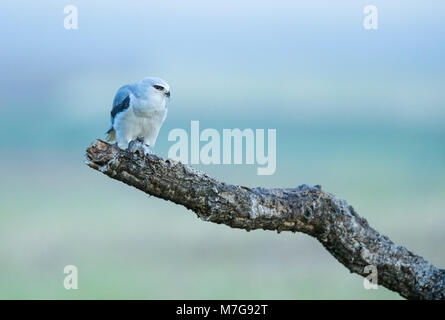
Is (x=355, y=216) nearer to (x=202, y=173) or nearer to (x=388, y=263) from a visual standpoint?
(x=388, y=263)

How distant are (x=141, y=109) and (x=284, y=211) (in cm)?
166

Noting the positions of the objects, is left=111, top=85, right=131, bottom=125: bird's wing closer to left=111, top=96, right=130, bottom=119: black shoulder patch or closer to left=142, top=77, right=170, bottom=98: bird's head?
left=111, top=96, right=130, bottom=119: black shoulder patch

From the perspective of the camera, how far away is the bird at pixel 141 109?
167 inches

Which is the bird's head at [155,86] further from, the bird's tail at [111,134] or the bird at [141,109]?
the bird's tail at [111,134]

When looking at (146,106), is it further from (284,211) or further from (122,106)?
(284,211)

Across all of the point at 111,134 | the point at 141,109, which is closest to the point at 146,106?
the point at 141,109

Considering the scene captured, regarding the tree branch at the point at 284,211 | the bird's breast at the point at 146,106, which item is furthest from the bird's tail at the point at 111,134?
the tree branch at the point at 284,211

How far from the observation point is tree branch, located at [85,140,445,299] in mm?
2938

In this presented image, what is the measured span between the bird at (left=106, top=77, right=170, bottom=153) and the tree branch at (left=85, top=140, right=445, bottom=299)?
127cm

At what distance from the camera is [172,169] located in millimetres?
2965

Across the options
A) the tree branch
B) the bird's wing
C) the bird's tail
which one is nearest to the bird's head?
the bird's wing

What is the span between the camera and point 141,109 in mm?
4215

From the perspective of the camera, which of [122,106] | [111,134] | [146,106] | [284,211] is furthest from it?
[111,134]

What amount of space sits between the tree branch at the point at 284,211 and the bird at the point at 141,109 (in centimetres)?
127
